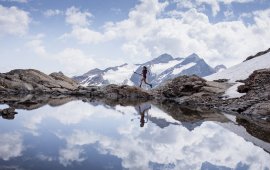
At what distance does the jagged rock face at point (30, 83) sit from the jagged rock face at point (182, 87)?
19857 millimetres

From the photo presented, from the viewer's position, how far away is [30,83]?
71.2 meters

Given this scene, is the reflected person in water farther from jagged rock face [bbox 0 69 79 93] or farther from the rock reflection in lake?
jagged rock face [bbox 0 69 79 93]

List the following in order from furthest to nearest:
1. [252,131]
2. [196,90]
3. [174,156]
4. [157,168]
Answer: [196,90], [252,131], [174,156], [157,168]

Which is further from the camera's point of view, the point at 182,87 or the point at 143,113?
the point at 182,87

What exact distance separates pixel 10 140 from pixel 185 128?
1111cm

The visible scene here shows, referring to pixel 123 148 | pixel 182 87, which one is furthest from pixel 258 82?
pixel 123 148

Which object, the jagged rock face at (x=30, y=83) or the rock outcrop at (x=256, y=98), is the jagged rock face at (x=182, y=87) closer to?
the rock outcrop at (x=256, y=98)

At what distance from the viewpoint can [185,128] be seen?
22.5 m

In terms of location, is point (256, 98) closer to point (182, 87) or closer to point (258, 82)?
point (258, 82)

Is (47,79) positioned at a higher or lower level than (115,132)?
higher

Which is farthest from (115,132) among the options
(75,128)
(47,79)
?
(47,79)

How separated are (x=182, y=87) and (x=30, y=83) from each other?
31237 mm

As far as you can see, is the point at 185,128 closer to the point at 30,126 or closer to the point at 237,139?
the point at 237,139

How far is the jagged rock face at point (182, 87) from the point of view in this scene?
55438 millimetres
